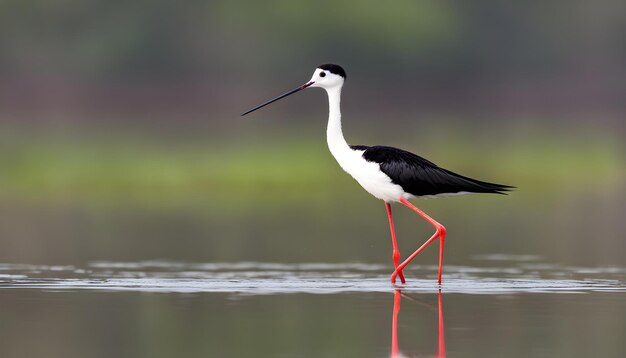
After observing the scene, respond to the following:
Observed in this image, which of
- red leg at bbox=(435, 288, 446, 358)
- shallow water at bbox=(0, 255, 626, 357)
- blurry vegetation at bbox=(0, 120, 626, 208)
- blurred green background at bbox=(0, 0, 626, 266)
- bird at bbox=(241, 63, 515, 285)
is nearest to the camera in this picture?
red leg at bbox=(435, 288, 446, 358)

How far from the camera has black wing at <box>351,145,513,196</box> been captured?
12.6 m

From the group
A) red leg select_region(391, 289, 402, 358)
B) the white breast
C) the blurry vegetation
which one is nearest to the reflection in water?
red leg select_region(391, 289, 402, 358)

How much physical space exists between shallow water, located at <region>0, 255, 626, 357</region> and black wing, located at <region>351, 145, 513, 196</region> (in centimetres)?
64

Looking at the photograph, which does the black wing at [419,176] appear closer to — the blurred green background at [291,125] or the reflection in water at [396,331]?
the reflection in water at [396,331]

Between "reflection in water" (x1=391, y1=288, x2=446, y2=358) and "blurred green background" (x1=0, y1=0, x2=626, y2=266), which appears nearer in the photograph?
"reflection in water" (x1=391, y1=288, x2=446, y2=358)

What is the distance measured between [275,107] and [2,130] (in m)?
6.79

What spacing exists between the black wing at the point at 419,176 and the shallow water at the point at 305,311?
0.64m

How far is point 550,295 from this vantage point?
1142 cm

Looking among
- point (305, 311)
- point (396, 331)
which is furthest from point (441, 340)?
point (305, 311)

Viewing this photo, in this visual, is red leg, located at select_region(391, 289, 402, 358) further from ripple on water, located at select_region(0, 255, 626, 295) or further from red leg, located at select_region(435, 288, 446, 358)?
ripple on water, located at select_region(0, 255, 626, 295)

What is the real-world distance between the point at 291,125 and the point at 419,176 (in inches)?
1010

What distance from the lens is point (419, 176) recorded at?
12586 millimetres

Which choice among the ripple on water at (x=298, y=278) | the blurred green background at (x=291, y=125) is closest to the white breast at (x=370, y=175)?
the ripple on water at (x=298, y=278)

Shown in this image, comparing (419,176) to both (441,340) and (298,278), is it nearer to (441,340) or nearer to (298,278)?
(298,278)
